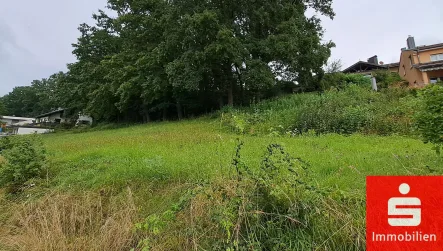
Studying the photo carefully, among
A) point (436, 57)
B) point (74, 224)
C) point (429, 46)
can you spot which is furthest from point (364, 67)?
point (74, 224)

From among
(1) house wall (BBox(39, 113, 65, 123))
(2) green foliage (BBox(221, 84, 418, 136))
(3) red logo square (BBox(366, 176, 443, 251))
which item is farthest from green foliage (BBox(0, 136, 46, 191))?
(1) house wall (BBox(39, 113, 65, 123))

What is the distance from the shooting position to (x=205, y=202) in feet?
9.08

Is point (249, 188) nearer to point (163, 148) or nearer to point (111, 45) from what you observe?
point (163, 148)

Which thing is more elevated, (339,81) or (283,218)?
(339,81)

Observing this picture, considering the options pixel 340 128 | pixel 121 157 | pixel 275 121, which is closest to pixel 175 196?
pixel 121 157

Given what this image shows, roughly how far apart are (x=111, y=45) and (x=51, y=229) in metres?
25.8

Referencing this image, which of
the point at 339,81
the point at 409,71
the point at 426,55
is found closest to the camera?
the point at 339,81

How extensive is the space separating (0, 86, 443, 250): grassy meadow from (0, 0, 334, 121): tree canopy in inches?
388

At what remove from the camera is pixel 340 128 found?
8.05 meters

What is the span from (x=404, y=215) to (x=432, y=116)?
191cm

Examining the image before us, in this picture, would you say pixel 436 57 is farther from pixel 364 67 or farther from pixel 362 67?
pixel 362 67

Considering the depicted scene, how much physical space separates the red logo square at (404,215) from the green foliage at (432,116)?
1.37 m

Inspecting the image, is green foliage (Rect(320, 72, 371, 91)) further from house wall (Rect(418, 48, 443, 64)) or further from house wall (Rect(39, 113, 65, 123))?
house wall (Rect(39, 113, 65, 123))

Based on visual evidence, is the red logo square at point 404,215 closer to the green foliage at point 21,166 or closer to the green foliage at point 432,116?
the green foliage at point 432,116
